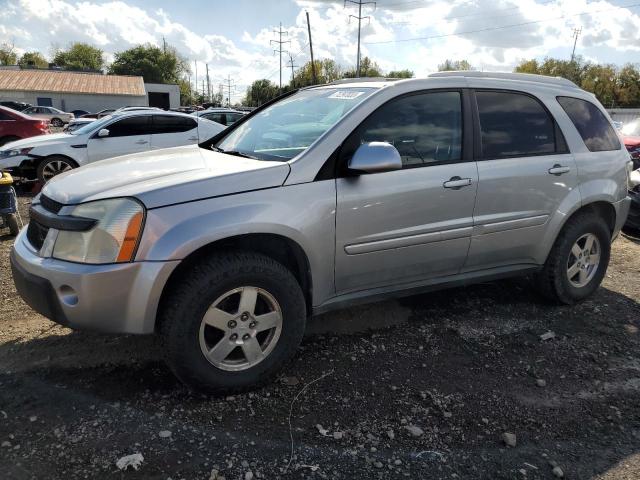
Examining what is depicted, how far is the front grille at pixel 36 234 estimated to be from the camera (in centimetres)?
278

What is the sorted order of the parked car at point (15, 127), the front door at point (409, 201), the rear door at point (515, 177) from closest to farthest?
1. the front door at point (409, 201)
2. the rear door at point (515, 177)
3. the parked car at point (15, 127)

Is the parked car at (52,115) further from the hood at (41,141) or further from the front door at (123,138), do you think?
the front door at (123,138)

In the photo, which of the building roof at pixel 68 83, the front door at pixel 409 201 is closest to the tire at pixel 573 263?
the front door at pixel 409 201

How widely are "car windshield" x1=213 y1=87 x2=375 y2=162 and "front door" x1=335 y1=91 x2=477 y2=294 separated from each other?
0.26 metres

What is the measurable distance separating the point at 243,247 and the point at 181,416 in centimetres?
97

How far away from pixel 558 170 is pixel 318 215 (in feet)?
7.00

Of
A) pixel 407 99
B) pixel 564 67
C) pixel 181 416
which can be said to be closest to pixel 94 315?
pixel 181 416

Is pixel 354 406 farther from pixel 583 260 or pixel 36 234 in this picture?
pixel 583 260

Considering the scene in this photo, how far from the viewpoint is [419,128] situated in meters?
3.41

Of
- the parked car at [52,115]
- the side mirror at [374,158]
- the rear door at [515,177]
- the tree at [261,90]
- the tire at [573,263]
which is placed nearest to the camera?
the side mirror at [374,158]

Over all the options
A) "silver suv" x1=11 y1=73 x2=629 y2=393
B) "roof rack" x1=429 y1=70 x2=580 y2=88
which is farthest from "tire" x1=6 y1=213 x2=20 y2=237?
"roof rack" x1=429 y1=70 x2=580 y2=88

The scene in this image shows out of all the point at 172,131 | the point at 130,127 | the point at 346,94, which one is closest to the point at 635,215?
the point at 346,94

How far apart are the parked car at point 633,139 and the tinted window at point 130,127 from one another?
9.05 meters

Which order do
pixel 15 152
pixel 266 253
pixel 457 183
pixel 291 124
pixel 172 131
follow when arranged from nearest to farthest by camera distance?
pixel 266 253 → pixel 457 183 → pixel 291 124 → pixel 15 152 → pixel 172 131
